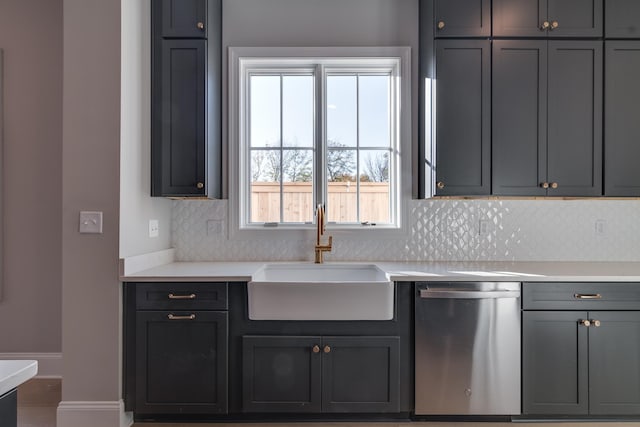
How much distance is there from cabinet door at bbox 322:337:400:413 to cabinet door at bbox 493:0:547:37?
6.32 feet

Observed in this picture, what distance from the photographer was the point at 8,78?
2777 mm

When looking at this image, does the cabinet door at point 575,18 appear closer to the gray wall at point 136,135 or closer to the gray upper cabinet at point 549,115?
the gray upper cabinet at point 549,115

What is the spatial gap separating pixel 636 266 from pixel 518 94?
1.34 meters

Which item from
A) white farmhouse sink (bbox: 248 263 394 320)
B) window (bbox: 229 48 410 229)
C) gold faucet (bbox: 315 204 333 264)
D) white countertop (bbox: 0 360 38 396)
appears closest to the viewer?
white countertop (bbox: 0 360 38 396)

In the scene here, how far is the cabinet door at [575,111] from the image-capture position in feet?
8.00

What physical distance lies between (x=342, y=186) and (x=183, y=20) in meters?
1.46

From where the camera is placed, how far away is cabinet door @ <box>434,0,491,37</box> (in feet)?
8.04

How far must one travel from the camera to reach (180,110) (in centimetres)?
247

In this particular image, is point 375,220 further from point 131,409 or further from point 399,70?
point 131,409

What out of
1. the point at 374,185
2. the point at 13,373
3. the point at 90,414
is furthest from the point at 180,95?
the point at 13,373

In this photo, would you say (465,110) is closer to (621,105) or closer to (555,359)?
(621,105)

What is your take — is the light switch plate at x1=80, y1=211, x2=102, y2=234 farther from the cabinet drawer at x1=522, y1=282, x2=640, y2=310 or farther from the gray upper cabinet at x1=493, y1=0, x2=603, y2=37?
the gray upper cabinet at x1=493, y1=0, x2=603, y2=37

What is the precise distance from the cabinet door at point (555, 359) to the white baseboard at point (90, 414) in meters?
2.17

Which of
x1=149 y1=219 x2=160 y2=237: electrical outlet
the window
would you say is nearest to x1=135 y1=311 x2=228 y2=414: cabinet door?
x1=149 y1=219 x2=160 y2=237: electrical outlet
